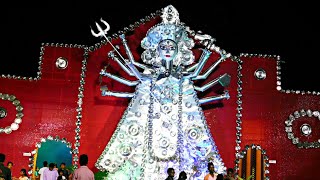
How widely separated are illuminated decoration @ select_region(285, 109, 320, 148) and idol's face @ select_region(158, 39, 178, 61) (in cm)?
324

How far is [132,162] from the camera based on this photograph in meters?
11.1

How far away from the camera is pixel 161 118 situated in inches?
445

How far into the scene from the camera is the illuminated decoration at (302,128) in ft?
39.2

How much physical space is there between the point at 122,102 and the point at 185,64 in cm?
174

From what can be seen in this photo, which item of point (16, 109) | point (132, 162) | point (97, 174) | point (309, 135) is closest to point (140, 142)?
point (132, 162)

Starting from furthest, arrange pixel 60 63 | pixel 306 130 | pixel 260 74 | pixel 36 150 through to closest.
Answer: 1. pixel 260 74
2. pixel 306 130
3. pixel 60 63
4. pixel 36 150

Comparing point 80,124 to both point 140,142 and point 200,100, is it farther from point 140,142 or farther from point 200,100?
point 200,100

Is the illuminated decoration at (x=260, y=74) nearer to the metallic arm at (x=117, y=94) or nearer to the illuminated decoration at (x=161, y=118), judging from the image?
the illuminated decoration at (x=161, y=118)

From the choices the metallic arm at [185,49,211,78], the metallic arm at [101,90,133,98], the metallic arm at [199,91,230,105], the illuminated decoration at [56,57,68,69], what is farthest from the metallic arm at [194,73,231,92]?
the illuminated decoration at [56,57,68,69]

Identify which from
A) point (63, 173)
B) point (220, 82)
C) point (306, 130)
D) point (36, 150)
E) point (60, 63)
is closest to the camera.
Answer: point (63, 173)

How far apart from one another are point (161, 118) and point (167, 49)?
156cm

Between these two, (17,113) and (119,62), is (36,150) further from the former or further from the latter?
(119,62)

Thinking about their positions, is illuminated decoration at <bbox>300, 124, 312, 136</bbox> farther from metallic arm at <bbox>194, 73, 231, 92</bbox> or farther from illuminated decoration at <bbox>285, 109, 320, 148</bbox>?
metallic arm at <bbox>194, 73, 231, 92</bbox>

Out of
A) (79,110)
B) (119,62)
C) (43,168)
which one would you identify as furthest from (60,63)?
(43,168)
